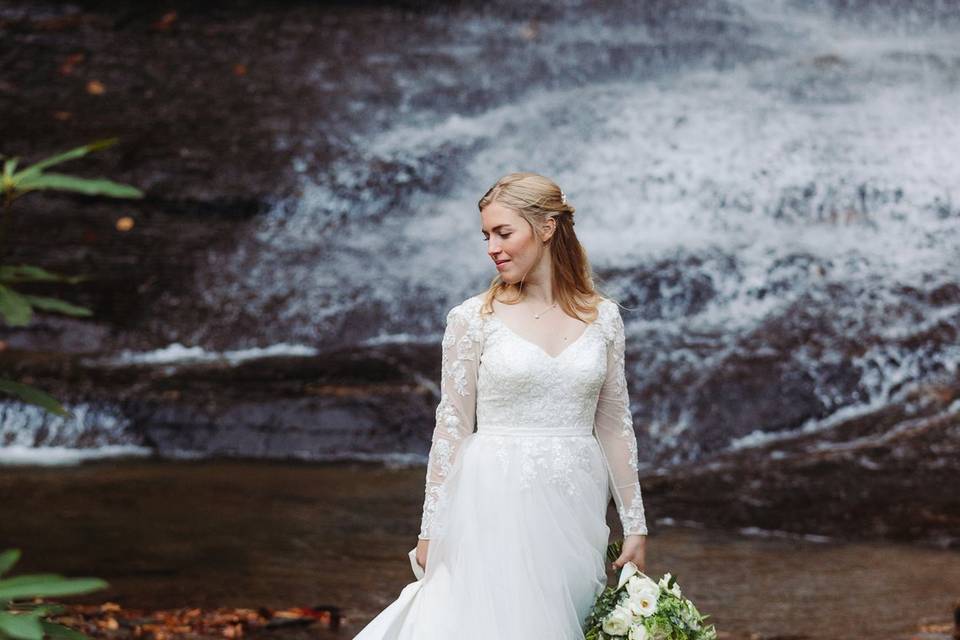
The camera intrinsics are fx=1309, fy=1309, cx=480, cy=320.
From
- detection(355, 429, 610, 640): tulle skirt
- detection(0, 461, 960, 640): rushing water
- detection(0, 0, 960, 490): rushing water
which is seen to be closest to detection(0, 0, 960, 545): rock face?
detection(0, 0, 960, 490): rushing water

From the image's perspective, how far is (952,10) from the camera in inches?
605

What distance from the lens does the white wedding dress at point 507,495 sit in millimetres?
3111

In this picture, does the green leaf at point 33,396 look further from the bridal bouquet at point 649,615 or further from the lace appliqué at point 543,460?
the bridal bouquet at point 649,615

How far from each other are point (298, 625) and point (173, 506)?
2.43m

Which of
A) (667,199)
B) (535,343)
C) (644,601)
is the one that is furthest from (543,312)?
(667,199)

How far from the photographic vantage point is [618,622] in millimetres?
3031

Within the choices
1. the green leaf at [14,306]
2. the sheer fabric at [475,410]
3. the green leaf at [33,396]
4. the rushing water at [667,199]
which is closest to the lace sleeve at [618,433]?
the sheer fabric at [475,410]

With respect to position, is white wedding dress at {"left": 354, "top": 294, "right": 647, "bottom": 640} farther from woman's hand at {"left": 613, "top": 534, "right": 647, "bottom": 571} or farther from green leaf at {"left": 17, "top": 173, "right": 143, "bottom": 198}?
green leaf at {"left": 17, "top": 173, "right": 143, "bottom": 198}

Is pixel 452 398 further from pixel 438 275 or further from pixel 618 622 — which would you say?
pixel 438 275

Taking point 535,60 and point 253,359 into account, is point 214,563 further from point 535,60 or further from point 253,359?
point 535,60

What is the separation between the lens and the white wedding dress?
122 inches

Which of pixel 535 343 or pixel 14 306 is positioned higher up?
pixel 14 306

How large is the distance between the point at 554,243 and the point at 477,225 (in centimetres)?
936

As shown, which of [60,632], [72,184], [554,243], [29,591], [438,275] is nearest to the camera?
[29,591]
